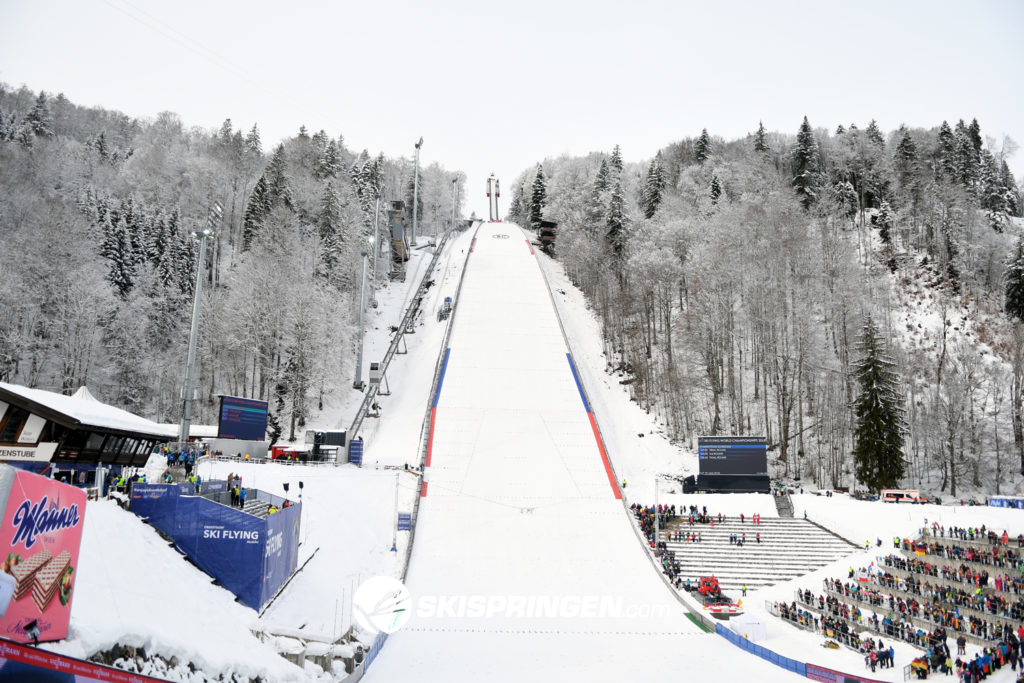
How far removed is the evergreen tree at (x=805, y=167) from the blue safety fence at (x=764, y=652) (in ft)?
142

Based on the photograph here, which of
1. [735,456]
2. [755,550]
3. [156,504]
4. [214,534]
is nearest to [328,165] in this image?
[735,456]

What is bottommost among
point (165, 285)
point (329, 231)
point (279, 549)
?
point (279, 549)

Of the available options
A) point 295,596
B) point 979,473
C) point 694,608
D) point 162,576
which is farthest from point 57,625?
point 979,473

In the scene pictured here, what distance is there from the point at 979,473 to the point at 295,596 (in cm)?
2866

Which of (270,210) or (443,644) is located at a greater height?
(270,210)

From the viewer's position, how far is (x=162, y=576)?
33.3 ft

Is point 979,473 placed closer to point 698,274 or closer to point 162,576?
point 698,274

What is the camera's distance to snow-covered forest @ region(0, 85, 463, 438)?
32.5 m

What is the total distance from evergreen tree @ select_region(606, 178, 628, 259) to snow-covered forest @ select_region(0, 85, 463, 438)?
18.2 metres

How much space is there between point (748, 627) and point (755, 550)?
6.67 metres

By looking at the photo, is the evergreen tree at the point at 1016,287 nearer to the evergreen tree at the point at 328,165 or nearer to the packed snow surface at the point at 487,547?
the packed snow surface at the point at 487,547

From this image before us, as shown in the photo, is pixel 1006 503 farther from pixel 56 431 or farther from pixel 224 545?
pixel 56 431

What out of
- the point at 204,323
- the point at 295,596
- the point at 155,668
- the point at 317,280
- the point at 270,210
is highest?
the point at 270,210

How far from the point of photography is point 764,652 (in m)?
12.7
